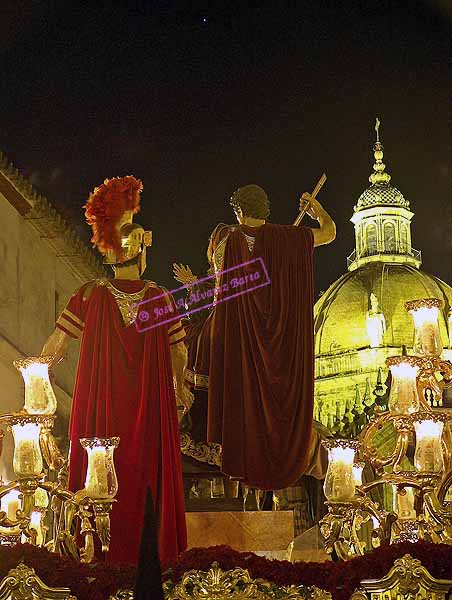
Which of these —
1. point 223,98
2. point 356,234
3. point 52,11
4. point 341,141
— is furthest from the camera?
point 356,234

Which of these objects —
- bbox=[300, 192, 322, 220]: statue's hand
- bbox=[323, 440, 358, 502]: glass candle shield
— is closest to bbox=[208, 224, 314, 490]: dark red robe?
bbox=[300, 192, 322, 220]: statue's hand

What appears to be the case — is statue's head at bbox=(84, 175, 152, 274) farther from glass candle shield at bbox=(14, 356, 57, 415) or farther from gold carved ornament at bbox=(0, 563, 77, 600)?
gold carved ornament at bbox=(0, 563, 77, 600)

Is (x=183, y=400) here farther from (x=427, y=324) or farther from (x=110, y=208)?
(x=427, y=324)

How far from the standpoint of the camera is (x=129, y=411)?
37.5 feet

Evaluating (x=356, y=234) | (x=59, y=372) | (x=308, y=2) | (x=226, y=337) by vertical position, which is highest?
(x=356, y=234)

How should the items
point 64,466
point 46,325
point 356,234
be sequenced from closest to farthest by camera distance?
1. point 64,466
2. point 46,325
3. point 356,234

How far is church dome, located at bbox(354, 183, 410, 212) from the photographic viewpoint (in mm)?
49938

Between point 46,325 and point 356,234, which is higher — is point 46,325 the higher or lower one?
the lower one

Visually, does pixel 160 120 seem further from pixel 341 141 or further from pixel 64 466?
pixel 64 466

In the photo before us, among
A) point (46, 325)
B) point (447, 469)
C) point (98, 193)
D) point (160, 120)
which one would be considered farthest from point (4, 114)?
point (447, 469)

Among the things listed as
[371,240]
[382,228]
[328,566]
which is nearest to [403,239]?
[371,240]

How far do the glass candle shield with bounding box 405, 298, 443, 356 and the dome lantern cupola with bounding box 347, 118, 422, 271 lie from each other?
37.5 m

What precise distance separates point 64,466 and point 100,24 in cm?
909

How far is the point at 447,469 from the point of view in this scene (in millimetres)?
11938
